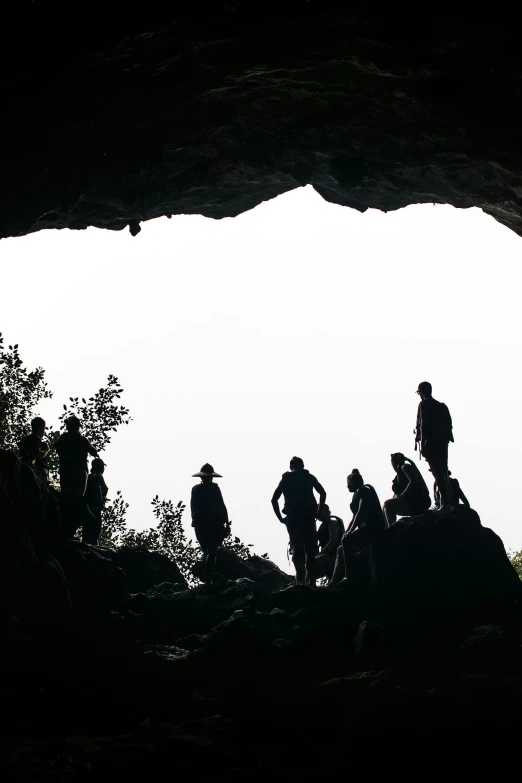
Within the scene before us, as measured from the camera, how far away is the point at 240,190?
1493 centimetres

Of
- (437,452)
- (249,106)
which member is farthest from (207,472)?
(249,106)

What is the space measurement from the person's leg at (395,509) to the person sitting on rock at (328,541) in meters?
1.21

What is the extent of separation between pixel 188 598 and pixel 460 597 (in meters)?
5.01

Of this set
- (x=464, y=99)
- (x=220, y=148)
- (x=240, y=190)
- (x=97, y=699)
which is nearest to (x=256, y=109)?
(x=220, y=148)

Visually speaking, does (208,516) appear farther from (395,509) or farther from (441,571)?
(441,571)

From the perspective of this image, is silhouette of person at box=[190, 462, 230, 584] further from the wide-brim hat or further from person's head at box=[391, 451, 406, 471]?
person's head at box=[391, 451, 406, 471]

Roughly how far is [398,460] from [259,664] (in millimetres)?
5050

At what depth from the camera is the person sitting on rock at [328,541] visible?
513 inches

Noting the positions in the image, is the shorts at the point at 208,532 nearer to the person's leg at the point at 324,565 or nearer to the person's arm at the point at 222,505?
the person's arm at the point at 222,505

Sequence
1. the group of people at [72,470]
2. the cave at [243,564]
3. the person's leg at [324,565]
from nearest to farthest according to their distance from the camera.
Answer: the cave at [243,564]
the group of people at [72,470]
the person's leg at [324,565]

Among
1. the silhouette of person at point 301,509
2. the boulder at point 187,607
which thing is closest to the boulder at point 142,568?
the boulder at point 187,607

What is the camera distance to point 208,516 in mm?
12312

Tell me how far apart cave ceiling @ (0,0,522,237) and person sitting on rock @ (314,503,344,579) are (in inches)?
295

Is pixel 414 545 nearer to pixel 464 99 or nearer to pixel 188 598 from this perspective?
pixel 188 598
